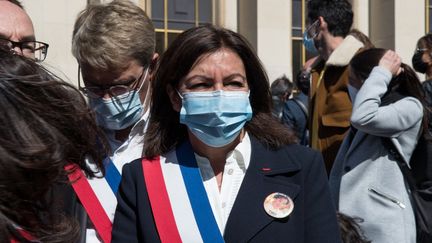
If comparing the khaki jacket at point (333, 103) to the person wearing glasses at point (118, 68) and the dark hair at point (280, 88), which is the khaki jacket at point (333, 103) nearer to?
the person wearing glasses at point (118, 68)

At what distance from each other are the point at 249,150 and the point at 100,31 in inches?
35.9

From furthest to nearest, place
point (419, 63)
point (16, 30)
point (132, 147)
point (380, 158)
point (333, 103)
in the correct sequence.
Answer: point (419, 63) → point (333, 103) → point (380, 158) → point (132, 147) → point (16, 30)

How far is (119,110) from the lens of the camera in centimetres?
315

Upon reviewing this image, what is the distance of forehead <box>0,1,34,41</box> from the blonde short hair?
323 mm

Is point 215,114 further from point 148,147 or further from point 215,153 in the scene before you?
point 148,147

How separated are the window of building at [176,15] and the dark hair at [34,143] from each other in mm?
12526

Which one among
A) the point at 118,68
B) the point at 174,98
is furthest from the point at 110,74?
the point at 174,98

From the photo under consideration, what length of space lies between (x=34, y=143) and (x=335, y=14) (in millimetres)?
4152

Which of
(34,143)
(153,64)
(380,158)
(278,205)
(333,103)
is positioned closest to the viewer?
(34,143)

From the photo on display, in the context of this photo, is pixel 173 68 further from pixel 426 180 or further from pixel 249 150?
pixel 426 180

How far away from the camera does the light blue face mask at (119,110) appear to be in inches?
124

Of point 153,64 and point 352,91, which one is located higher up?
point 153,64

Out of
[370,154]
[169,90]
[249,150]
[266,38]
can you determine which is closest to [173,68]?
[169,90]

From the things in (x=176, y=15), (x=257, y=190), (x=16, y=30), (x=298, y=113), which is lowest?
(x=298, y=113)
